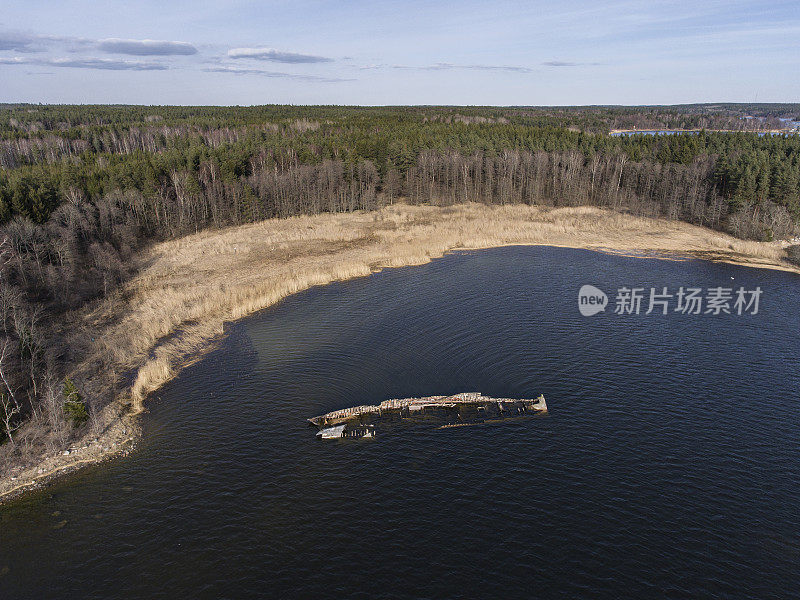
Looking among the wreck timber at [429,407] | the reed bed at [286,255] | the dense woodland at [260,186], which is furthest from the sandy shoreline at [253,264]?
the wreck timber at [429,407]

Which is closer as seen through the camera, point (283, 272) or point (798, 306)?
point (798, 306)

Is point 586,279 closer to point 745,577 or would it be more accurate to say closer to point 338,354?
point 338,354

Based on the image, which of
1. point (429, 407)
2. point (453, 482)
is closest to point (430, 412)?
point (429, 407)

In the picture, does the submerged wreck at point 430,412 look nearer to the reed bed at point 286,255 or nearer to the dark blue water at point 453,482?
the dark blue water at point 453,482

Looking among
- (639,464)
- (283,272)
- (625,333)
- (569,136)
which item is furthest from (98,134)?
(639,464)

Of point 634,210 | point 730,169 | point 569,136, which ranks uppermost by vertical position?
point 569,136
